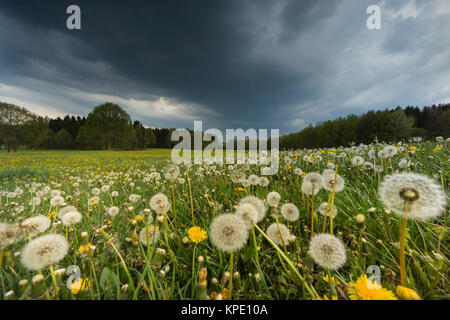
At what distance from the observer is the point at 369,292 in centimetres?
90

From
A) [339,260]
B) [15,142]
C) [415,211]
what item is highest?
[15,142]

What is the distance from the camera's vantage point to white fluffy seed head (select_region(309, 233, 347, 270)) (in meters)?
1.01

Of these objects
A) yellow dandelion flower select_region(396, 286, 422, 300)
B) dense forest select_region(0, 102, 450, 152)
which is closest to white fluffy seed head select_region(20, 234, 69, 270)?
yellow dandelion flower select_region(396, 286, 422, 300)

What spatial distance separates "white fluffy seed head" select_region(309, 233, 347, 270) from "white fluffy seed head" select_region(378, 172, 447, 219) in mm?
375

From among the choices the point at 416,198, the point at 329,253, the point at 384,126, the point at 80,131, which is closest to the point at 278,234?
the point at 329,253

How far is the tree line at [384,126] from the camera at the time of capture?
38.3m

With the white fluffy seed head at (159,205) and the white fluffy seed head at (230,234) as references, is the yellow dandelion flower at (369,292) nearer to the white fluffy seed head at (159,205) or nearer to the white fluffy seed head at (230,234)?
the white fluffy seed head at (230,234)

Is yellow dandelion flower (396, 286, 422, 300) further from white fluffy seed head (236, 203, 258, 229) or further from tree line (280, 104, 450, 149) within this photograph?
tree line (280, 104, 450, 149)

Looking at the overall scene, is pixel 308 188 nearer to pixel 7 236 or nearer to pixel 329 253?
pixel 329 253

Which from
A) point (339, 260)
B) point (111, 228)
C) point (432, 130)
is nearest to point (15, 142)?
point (111, 228)

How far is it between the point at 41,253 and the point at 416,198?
2.08 metres
